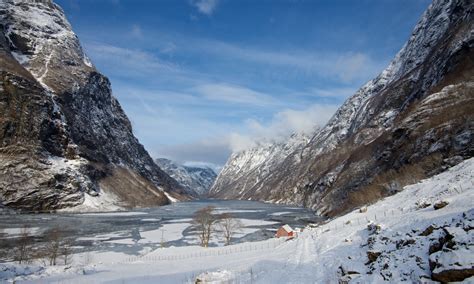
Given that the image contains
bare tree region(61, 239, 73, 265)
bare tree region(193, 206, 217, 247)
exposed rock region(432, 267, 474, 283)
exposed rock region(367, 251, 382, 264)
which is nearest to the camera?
exposed rock region(432, 267, 474, 283)

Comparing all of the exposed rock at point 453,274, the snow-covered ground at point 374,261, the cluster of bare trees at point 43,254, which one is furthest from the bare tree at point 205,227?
the exposed rock at point 453,274

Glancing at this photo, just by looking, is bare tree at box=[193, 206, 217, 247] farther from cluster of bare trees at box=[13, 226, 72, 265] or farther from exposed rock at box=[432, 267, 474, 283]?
exposed rock at box=[432, 267, 474, 283]

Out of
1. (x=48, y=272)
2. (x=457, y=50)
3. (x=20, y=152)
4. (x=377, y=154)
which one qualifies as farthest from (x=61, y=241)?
(x=457, y=50)

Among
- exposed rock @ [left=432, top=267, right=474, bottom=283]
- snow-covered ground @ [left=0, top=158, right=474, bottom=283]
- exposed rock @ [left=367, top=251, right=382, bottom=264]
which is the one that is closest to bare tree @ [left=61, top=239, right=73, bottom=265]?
snow-covered ground @ [left=0, top=158, right=474, bottom=283]

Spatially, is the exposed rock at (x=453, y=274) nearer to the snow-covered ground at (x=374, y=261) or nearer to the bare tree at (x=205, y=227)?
the snow-covered ground at (x=374, y=261)

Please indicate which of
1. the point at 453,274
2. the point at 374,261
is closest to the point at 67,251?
the point at 374,261

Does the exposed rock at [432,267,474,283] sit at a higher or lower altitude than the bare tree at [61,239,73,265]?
higher

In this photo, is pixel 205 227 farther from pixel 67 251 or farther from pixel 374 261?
pixel 374 261

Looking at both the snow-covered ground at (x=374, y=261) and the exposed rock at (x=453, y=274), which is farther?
the snow-covered ground at (x=374, y=261)

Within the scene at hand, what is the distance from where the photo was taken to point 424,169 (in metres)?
65.1

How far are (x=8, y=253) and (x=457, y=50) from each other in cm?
14096

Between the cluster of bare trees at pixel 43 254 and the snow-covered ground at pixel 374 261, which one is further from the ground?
the snow-covered ground at pixel 374 261

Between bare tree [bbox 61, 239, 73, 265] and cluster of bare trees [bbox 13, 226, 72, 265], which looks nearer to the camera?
cluster of bare trees [bbox 13, 226, 72, 265]

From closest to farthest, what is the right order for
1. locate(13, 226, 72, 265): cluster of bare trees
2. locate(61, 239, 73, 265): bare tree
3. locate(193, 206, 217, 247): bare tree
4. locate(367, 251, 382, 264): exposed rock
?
locate(367, 251, 382, 264): exposed rock, locate(13, 226, 72, 265): cluster of bare trees, locate(61, 239, 73, 265): bare tree, locate(193, 206, 217, 247): bare tree
